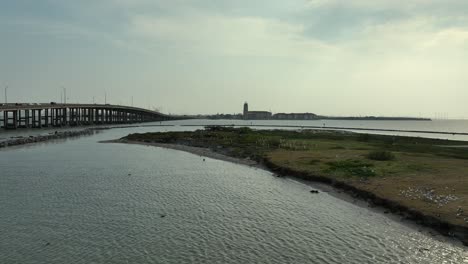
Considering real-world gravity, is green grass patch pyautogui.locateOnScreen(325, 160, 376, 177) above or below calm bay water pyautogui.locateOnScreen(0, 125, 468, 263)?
above

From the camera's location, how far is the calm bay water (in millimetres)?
19641

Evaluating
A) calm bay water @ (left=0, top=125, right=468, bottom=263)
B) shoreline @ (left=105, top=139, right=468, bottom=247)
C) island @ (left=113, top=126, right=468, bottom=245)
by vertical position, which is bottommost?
calm bay water @ (left=0, top=125, right=468, bottom=263)

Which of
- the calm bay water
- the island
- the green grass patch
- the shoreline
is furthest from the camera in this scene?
the green grass patch

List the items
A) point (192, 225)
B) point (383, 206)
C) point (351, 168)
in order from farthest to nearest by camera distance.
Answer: point (351, 168)
point (383, 206)
point (192, 225)

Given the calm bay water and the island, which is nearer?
the calm bay water

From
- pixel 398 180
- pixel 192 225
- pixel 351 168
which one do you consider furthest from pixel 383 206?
pixel 192 225

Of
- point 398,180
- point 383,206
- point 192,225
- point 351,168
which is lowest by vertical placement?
point 192,225

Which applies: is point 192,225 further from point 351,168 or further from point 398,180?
point 351,168

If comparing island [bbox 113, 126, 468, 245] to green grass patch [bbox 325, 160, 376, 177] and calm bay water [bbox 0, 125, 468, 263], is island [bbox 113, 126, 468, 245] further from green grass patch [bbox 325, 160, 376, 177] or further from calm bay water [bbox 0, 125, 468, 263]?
calm bay water [bbox 0, 125, 468, 263]

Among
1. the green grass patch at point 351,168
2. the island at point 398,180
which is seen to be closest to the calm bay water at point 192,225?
the island at point 398,180

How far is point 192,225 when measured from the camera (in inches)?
971

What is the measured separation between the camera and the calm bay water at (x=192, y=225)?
773 inches

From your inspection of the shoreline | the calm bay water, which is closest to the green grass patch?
the shoreline

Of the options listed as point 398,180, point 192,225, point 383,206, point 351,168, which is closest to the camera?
point 192,225
